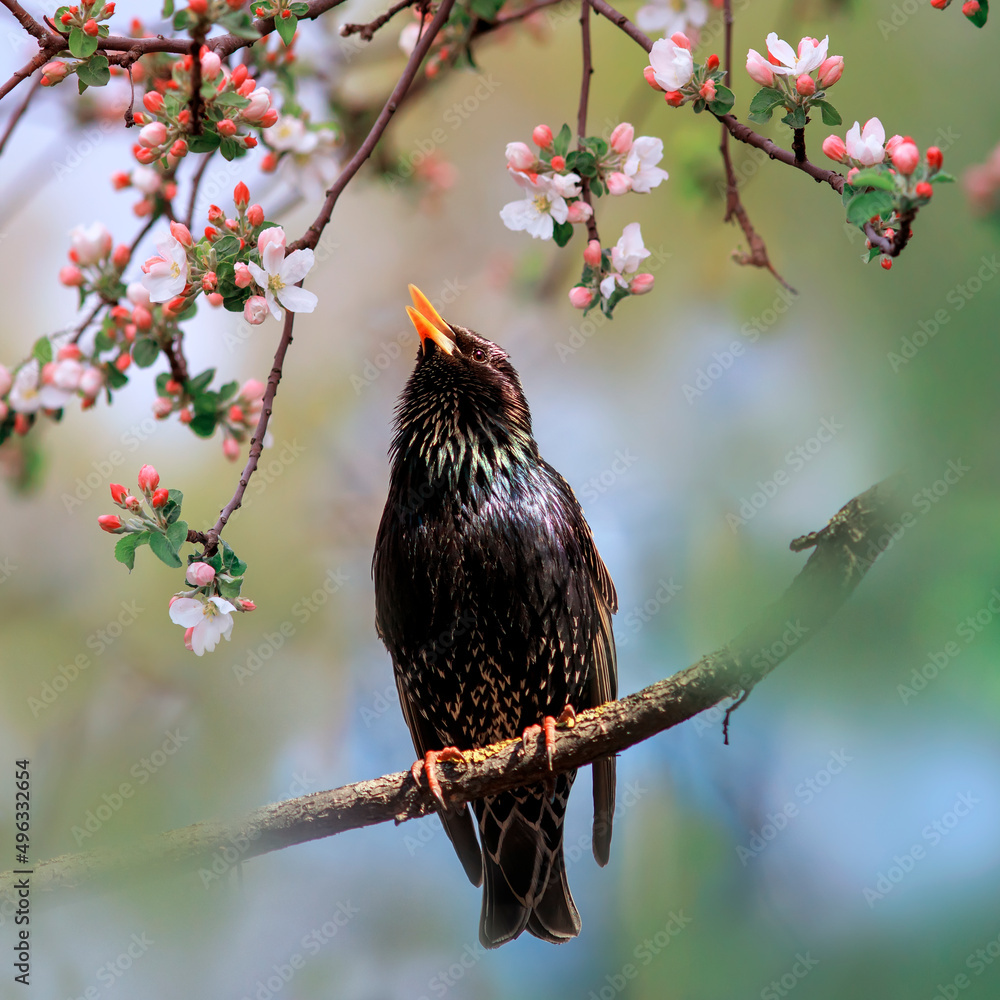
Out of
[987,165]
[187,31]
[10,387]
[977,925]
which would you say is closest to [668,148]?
[987,165]

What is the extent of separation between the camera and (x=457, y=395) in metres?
2.97

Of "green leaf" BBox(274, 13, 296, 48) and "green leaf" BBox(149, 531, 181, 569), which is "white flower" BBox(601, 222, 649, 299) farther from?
"green leaf" BBox(149, 531, 181, 569)

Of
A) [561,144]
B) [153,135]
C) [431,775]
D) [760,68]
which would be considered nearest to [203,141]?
[153,135]

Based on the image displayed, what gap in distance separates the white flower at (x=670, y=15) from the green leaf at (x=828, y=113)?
1.13 m

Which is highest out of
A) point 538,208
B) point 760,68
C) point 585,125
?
point 585,125

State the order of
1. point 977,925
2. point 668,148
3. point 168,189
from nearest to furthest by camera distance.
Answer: point 168,189
point 977,925
point 668,148

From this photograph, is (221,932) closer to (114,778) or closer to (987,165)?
(114,778)

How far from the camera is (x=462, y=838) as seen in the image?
2955mm

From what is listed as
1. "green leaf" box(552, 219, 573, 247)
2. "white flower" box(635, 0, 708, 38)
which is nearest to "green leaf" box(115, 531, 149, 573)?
"green leaf" box(552, 219, 573, 247)

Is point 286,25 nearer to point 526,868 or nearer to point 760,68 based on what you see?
point 760,68

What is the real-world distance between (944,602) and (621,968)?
66.0 inches

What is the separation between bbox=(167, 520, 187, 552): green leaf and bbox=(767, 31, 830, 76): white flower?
56.1 inches

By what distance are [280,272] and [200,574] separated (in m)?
0.62

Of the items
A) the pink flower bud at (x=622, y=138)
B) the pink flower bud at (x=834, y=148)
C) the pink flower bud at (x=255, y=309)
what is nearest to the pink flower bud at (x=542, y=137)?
the pink flower bud at (x=622, y=138)
